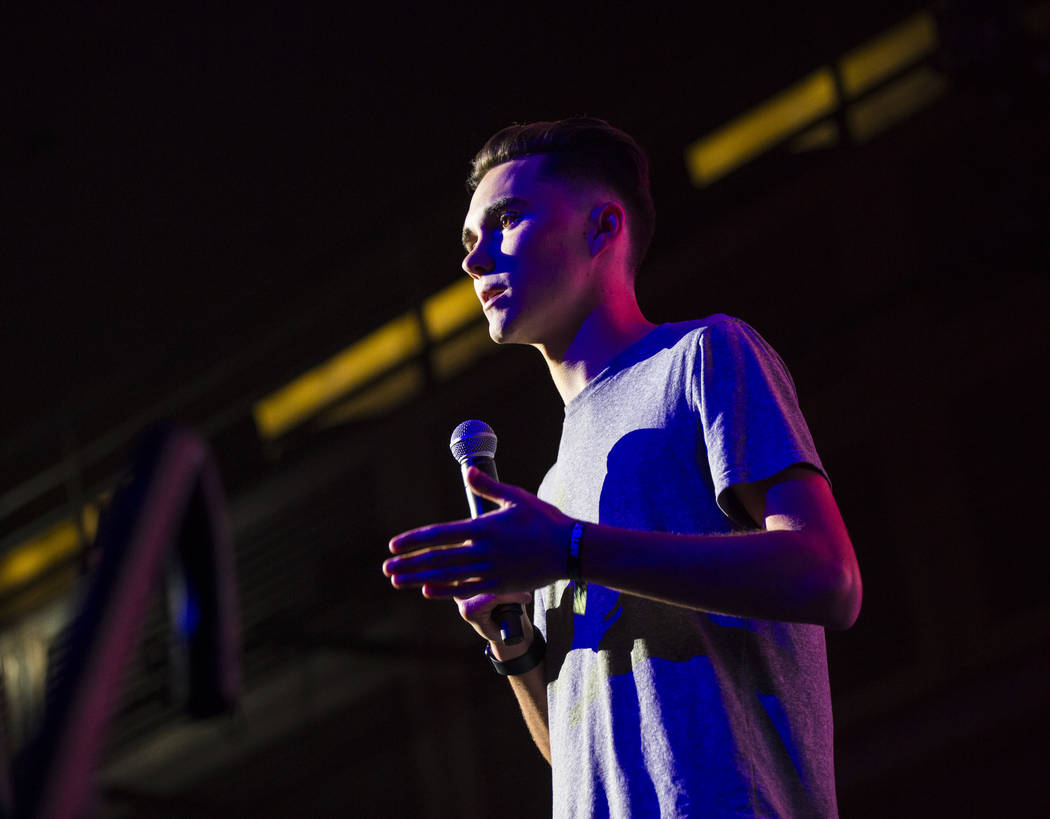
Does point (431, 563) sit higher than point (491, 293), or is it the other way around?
point (491, 293)

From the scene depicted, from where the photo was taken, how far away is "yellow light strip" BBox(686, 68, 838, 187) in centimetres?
743

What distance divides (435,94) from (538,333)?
188 inches

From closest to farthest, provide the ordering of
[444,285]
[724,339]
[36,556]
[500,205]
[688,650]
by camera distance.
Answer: [688,650] → [724,339] → [500,205] → [444,285] → [36,556]

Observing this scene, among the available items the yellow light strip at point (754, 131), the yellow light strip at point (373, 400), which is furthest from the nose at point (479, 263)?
the yellow light strip at point (373, 400)

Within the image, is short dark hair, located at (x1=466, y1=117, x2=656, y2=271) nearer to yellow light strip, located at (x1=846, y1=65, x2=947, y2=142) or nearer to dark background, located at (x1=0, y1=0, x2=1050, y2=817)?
dark background, located at (x1=0, y1=0, x2=1050, y2=817)

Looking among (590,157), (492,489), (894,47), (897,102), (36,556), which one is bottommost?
(492,489)

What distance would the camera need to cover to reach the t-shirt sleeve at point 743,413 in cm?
161

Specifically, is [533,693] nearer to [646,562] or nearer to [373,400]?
[646,562]

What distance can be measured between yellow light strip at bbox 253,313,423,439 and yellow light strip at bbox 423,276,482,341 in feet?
0.73

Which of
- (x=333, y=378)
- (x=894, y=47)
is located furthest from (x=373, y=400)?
(x=894, y=47)

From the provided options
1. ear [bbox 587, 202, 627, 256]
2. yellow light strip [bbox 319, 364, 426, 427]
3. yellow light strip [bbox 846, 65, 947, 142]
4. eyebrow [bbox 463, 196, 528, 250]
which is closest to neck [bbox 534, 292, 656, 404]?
ear [bbox 587, 202, 627, 256]

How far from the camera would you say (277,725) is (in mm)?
8070

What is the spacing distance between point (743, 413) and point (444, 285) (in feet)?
22.5

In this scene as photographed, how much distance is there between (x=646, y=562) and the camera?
1.50m
